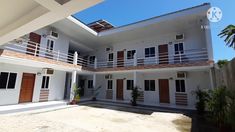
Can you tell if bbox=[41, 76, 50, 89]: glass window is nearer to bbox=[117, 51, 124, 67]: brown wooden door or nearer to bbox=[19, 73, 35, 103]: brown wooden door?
bbox=[19, 73, 35, 103]: brown wooden door

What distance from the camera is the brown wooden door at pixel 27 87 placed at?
10.1 m

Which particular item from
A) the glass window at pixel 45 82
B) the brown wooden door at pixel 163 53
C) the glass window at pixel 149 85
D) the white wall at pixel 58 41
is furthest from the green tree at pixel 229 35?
the glass window at pixel 45 82

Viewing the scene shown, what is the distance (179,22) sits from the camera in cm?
1113

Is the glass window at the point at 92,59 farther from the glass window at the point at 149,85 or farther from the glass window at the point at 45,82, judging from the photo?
the glass window at the point at 149,85

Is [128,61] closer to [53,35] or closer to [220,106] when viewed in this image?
[53,35]

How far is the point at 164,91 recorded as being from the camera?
12.3 meters

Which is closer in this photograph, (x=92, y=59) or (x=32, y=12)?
(x=32, y=12)

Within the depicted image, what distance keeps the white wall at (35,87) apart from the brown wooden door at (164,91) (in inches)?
376

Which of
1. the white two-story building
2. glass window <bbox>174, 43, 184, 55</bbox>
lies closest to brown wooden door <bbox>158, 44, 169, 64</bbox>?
the white two-story building

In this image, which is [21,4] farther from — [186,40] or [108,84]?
[108,84]

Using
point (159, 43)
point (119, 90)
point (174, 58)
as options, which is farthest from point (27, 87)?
point (174, 58)

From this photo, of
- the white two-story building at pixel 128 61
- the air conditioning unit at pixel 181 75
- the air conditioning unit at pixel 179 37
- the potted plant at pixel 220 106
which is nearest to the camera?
the potted plant at pixel 220 106

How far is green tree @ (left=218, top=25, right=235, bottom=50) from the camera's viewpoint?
35.0 ft

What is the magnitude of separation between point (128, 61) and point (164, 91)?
495cm
